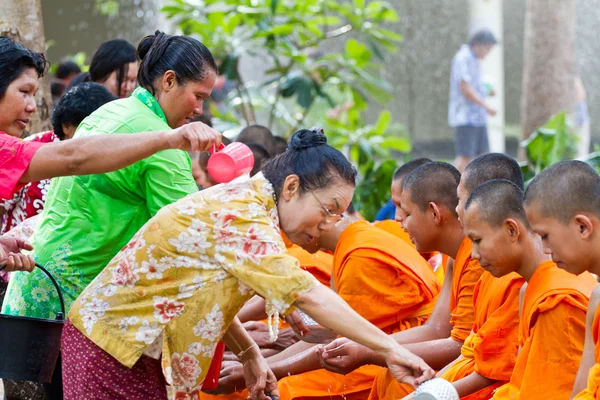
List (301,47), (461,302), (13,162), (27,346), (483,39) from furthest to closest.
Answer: (483,39) < (301,47) < (461,302) < (27,346) < (13,162)

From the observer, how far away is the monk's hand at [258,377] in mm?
3396

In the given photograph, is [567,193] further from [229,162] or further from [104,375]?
→ [104,375]

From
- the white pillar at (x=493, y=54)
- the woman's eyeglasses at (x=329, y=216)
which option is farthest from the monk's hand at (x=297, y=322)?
the white pillar at (x=493, y=54)

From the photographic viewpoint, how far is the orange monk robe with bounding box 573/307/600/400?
2955mm

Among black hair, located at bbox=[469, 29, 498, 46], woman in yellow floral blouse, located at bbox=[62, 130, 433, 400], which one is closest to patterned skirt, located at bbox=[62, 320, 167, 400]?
woman in yellow floral blouse, located at bbox=[62, 130, 433, 400]

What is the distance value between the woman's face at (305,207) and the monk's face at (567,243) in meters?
0.70

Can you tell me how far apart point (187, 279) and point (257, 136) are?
3405 mm

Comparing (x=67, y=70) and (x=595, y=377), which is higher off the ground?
(x=67, y=70)

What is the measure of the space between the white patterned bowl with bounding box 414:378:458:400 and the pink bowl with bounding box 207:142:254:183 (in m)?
0.89

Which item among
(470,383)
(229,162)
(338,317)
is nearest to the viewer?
(338,317)

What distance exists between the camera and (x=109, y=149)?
2967 millimetres

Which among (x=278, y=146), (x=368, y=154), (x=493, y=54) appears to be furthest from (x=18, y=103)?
(x=493, y=54)

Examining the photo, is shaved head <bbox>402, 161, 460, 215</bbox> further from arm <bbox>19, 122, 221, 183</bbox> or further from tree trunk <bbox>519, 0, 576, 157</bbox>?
tree trunk <bbox>519, 0, 576, 157</bbox>

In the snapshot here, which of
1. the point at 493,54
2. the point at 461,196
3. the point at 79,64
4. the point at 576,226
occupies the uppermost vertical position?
the point at 576,226
